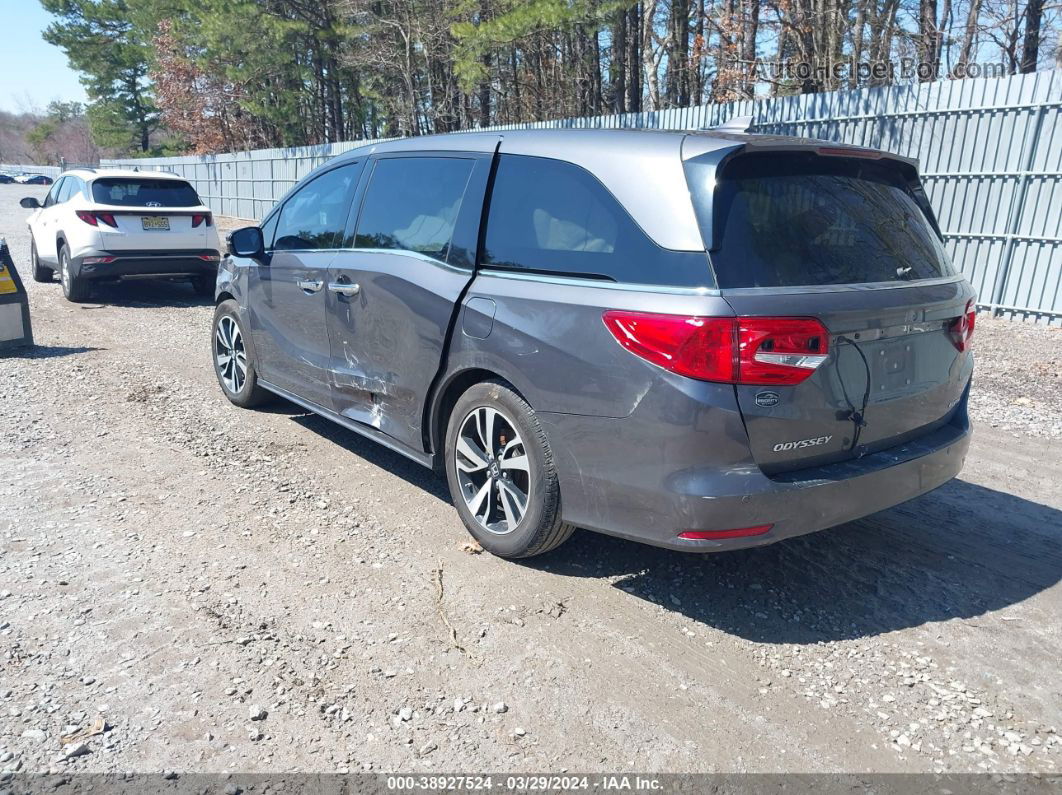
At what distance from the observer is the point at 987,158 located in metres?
10.0

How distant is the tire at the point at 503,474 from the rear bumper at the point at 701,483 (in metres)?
0.11

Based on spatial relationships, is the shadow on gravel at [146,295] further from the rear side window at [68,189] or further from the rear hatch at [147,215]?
the rear side window at [68,189]

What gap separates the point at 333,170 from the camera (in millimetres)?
5191

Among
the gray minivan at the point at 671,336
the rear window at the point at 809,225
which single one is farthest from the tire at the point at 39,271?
the rear window at the point at 809,225

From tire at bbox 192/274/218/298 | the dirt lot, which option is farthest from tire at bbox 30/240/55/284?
the dirt lot

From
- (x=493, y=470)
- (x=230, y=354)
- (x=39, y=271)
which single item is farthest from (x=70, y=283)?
(x=493, y=470)

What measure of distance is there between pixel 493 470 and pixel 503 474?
0.06 meters

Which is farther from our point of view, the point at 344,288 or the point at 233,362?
the point at 233,362

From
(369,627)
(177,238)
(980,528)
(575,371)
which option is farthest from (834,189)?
(177,238)

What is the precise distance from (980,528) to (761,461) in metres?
2.02

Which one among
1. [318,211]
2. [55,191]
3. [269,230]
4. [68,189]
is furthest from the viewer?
[55,191]

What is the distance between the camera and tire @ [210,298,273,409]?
6082 millimetres

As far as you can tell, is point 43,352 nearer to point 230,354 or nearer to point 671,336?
point 230,354

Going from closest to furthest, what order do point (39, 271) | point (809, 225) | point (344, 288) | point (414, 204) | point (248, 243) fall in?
point (809, 225) < point (414, 204) < point (344, 288) < point (248, 243) < point (39, 271)
